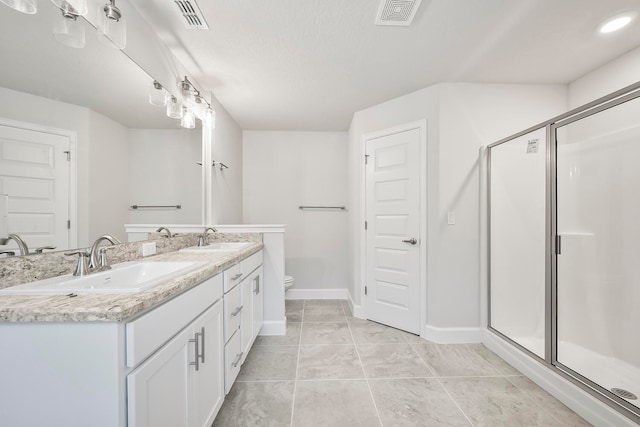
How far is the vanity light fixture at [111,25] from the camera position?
1.17m

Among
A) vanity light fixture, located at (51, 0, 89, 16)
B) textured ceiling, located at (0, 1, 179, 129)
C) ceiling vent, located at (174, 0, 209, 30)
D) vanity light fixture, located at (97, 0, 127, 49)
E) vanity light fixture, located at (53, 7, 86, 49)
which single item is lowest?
textured ceiling, located at (0, 1, 179, 129)

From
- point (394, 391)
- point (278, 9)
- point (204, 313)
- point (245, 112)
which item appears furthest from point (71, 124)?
point (394, 391)

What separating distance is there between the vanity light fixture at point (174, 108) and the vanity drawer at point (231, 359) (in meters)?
1.60

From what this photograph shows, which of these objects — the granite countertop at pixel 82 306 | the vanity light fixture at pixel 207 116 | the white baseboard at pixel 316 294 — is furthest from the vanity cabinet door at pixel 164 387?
the white baseboard at pixel 316 294

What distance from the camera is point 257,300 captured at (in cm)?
215

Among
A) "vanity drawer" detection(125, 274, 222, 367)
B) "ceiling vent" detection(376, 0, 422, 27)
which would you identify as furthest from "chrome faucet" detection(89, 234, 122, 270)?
"ceiling vent" detection(376, 0, 422, 27)

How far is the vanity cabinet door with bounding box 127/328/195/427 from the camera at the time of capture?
2.36 ft

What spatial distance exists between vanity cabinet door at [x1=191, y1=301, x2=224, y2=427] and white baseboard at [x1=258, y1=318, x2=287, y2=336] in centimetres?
102

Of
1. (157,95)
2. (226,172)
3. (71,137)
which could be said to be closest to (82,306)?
(71,137)

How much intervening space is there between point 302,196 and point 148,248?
2.15 m

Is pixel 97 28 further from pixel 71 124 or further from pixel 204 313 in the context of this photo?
pixel 204 313

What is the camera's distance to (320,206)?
3473 mm

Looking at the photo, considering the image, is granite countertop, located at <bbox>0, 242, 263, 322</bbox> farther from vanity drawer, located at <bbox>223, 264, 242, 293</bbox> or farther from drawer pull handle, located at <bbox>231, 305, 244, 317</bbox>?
drawer pull handle, located at <bbox>231, 305, 244, 317</bbox>

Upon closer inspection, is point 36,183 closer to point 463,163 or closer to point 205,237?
point 205,237
